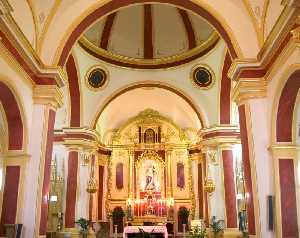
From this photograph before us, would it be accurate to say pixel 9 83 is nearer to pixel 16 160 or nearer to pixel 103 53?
pixel 16 160

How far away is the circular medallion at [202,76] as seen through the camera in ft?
54.2

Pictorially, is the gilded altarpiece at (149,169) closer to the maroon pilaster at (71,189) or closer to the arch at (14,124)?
the maroon pilaster at (71,189)

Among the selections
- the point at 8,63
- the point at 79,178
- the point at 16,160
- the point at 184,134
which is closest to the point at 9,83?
the point at 8,63

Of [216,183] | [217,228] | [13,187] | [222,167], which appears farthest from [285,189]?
[216,183]

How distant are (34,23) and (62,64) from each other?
137cm

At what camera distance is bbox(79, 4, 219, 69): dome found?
651 inches

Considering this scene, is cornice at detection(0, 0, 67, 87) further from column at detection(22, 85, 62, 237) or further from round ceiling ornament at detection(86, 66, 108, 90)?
round ceiling ornament at detection(86, 66, 108, 90)

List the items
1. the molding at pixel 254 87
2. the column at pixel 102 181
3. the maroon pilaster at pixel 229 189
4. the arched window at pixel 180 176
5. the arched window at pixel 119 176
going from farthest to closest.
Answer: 1. the arched window at pixel 119 176
2. the arched window at pixel 180 176
3. the column at pixel 102 181
4. the maroon pilaster at pixel 229 189
5. the molding at pixel 254 87

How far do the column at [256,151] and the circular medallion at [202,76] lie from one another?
21.3 feet

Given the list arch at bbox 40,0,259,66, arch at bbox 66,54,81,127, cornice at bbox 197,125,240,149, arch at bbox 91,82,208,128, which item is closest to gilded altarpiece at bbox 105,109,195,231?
arch at bbox 91,82,208,128

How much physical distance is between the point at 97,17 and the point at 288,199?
23.6 feet

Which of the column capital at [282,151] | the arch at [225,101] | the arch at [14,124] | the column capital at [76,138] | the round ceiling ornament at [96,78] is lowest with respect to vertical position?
the column capital at [282,151]

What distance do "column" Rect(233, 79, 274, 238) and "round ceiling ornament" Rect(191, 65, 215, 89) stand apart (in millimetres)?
6460

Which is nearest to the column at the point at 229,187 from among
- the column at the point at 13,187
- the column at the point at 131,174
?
the column at the point at 131,174
